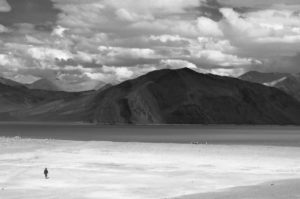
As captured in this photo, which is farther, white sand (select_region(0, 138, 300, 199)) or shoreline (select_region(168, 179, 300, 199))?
white sand (select_region(0, 138, 300, 199))

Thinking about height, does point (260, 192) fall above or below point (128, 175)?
below

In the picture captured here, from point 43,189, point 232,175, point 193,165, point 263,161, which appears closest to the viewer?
point 43,189

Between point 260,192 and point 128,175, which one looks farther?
point 128,175

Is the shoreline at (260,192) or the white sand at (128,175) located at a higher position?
the white sand at (128,175)

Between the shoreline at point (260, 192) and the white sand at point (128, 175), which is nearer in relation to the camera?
the shoreline at point (260, 192)

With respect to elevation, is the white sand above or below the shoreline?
above

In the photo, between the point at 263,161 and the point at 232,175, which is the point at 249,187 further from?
the point at 263,161

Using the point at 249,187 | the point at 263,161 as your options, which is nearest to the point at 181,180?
the point at 249,187

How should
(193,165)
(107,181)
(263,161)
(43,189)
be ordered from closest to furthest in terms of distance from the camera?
(43,189)
(107,181)
(193,165)
(263,161)
